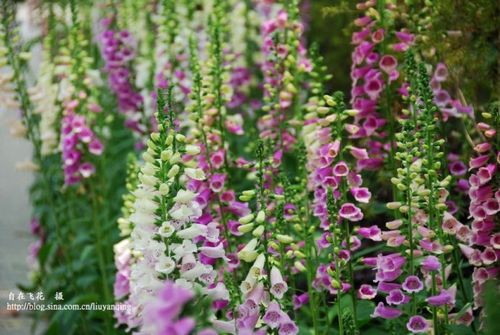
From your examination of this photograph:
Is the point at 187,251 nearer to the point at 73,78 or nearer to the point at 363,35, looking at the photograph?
the point at 363,35

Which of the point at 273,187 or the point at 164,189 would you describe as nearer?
the point at 164,189

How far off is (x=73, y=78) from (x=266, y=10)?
8.35 feet

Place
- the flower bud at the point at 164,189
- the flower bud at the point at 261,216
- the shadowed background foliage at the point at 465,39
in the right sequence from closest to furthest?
the flower bud at the point at 164,189 → the flower bud at the point at 261,216 → the shadowed background foliage at the point at 465,39

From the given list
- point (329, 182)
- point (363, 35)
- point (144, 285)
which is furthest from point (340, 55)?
point (144, 285)

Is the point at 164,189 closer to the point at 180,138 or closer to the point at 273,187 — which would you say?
the point at 180,138

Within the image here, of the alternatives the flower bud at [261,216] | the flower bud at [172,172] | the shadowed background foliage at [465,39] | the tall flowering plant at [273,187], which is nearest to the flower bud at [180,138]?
the tall flowering plant at [273,187]

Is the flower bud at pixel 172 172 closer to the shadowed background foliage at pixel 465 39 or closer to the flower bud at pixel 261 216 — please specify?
the flower bud at pixel 261 216

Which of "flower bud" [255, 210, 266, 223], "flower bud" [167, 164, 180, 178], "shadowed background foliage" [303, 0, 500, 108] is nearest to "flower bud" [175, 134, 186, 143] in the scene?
"flower bud" [167, 164, 180, 178]

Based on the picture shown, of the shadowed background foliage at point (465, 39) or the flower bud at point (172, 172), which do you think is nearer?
the flower bud at point (172, 172)

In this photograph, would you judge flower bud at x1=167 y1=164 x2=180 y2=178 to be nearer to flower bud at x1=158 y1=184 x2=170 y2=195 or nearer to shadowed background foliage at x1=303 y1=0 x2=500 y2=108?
flower bud at x1=158 y1=184 x2=170 y2=195

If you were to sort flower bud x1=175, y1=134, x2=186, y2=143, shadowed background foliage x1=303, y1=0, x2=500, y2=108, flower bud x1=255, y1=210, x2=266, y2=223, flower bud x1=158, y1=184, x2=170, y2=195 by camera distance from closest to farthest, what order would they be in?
flower bud x1=158, y1=184, x2=170, y2=195, flower bud x1=255, y1=210, x2=266, y2=223, flower bud x1=175, y1=134, x2=186, y2=143, shadowed background foliage x1=303, y1=0, x2=500, y2=108

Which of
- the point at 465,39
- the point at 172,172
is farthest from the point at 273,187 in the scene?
the point at 172,172

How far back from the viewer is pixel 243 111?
777 cm

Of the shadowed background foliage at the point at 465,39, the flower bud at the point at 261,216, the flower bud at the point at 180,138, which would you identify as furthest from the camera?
the shadowed background foliage at the point at 465,39
